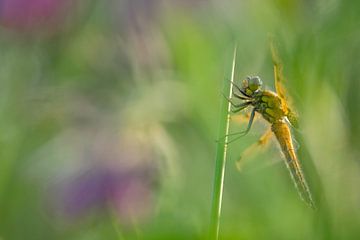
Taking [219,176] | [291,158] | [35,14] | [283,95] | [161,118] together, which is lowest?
[219,176]

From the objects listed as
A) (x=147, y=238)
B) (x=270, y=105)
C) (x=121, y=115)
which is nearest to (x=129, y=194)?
(x=121, y=115)

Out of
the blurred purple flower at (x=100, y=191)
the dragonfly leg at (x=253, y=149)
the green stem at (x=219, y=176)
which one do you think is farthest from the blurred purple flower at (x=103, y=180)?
the green stem at (x=219, y=176)

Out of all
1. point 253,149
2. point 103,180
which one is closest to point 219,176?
point 253,149

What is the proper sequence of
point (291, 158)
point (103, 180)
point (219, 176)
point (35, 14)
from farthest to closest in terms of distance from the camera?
point (35, 14) → point (103, 180) → point (291, 158) → point (219, 176)

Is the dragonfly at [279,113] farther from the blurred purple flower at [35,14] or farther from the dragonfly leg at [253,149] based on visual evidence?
the blurred purple flower at [35,14]

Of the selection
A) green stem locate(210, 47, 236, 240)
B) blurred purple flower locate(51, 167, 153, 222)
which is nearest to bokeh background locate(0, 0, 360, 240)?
blurred purple flower locate(51, 167, 153, 222)

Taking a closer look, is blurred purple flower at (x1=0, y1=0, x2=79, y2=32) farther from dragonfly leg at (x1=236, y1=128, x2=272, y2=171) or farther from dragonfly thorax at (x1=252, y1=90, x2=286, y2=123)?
dragonfly thorax at (x1=252, y1=90, x2=286, y2=123)

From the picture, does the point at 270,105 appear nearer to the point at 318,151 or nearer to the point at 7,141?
the point at 318,151

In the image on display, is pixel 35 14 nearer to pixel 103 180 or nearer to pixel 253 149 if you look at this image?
pixel 103 180
